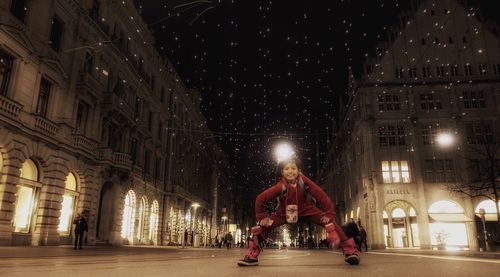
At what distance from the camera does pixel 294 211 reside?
5.88m

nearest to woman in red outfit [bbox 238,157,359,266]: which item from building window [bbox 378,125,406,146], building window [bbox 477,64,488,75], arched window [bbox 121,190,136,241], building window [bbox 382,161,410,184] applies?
arched window [bbox 121,190,136,241]

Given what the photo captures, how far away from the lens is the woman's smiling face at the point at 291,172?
6.02 m

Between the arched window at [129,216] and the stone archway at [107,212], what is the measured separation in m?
1.79

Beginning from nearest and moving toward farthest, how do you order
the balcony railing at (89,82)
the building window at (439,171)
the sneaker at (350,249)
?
the sneaker at (350,249) < the balcony railing at (89,82) < the building window at (439,171)

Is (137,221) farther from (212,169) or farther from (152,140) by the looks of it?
(212,169)

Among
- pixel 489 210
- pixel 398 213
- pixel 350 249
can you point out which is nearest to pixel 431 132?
pixel 398 213

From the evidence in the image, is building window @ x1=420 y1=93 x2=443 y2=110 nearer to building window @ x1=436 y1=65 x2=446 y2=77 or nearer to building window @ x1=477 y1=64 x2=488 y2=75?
building window @ x1=436 y1=65 x2=446 y2=77

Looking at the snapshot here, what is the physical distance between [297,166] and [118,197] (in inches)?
846

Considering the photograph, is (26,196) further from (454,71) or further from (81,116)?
(454,71)

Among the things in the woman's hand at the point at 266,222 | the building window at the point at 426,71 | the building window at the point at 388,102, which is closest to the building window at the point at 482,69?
the building window at the point at 426,71

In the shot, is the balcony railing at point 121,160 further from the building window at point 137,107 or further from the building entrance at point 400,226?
the building entrance at point 400,226

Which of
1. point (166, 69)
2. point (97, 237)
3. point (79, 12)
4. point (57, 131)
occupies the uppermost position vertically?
point (166, 69)

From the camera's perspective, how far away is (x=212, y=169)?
61.8 meters

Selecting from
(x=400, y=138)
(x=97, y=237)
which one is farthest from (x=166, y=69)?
(x=400, y=138)
